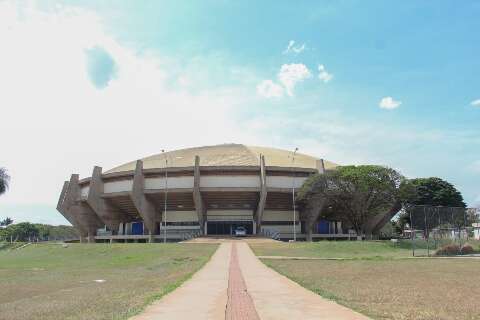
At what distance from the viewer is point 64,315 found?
38.3ft

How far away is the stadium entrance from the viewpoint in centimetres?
7850

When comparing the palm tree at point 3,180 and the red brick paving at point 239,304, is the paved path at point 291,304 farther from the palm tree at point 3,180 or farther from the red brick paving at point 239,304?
the palm tree at point 3,180

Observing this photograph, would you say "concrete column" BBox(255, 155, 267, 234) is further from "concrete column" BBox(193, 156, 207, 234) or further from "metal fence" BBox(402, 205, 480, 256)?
"metal fence" BBox(402, 205, 480, 256)

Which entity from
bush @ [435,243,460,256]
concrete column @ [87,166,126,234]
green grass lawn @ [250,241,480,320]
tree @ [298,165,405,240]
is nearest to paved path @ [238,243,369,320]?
green grass lawn @ [250,241,480,320]

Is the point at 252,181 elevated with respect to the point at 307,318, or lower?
elevated

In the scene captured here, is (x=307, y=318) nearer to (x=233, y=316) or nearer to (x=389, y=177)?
(x=233, y=316)

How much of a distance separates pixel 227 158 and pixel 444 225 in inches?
1600

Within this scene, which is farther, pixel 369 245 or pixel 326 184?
pixel 326 184

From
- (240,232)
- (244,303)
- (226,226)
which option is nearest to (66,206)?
(226,226)

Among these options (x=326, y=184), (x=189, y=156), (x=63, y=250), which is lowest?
(x=63, y=250)

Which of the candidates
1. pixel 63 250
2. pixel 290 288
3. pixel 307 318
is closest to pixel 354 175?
pixel 63 250

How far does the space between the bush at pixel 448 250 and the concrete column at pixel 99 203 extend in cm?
5506

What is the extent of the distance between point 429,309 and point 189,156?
2859 inches

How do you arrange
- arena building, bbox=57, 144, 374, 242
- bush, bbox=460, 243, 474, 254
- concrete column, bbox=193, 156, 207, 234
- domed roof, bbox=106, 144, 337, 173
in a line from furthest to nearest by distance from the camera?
domed roof, bbox=106, 144, 337, 173 → arena building, bbox=57, 144, 374, 242 → concrete column, bbox=193, 156, 207, 234 → bush, bbox=460, 243, 474, 254
